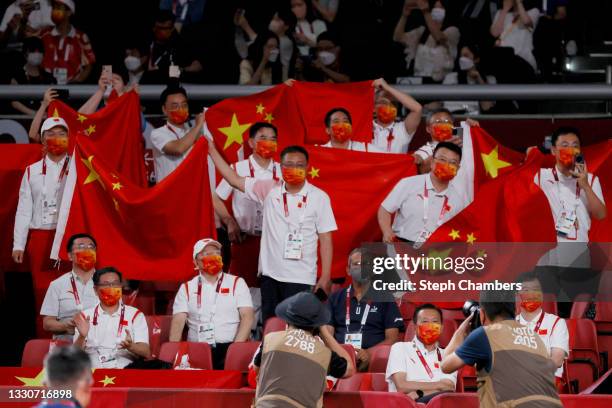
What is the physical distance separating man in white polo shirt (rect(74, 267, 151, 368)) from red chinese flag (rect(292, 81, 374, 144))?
2.95m

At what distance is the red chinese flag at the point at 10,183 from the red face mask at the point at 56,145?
19.7 inches

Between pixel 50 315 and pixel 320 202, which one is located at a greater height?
pixel 320 202

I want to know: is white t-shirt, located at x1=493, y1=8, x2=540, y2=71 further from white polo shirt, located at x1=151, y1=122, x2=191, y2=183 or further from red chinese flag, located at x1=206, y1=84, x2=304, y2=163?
white polo shirt, located at x1=151, y1=122, x2=191, y2=183

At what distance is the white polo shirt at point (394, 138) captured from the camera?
44.5 feet

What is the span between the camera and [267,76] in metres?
15.5

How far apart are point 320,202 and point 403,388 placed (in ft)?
7.52

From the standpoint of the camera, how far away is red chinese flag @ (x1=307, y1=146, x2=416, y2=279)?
13062mm

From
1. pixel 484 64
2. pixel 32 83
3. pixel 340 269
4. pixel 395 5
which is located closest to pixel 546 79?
pixel 484 64

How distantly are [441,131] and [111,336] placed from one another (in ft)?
12.1

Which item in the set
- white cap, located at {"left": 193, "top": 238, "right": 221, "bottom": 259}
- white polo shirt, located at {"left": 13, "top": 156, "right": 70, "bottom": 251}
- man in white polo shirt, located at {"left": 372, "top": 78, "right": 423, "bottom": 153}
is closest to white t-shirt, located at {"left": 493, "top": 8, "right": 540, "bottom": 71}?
man in white polo shirt, located at {"left": 372, "top": 78, "right": 423, "bottom": 153}

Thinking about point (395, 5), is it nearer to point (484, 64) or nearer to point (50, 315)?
point (484, 64)

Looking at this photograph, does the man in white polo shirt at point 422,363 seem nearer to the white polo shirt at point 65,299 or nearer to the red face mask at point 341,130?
the red face mask at point 341,130

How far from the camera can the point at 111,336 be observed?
11.6 m

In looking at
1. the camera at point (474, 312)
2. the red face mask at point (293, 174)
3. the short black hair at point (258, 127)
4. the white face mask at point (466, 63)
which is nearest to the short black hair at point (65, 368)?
the camera at point (474, 312)
